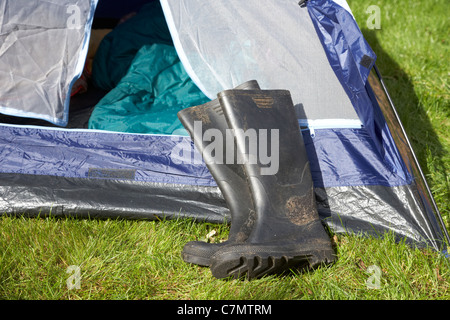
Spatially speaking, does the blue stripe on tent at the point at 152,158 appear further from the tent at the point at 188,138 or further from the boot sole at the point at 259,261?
the boot sole at the point at 259,261

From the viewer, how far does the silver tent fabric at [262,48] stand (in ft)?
6.04

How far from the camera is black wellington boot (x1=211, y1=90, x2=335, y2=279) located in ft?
4.48

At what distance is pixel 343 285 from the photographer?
1.45 metres

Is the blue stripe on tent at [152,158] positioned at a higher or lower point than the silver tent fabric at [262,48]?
lower

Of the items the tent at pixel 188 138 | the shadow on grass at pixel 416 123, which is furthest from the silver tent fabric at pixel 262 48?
the shadow on grass at pixel 416 123

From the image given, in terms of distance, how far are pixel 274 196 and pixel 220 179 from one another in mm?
221

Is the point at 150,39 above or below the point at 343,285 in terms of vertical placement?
above

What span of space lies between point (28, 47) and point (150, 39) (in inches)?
34.8

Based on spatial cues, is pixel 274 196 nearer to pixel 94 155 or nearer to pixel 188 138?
pixel 188 138

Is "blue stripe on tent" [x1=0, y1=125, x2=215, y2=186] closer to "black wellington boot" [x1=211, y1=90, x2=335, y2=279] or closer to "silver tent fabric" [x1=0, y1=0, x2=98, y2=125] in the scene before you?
"silver tent fabric" [x1=0, y1=0, x2=98, y2=125]

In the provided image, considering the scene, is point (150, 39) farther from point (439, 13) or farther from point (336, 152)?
point (439, 13)

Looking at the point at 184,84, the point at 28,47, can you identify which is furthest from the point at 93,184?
the point at 184,84

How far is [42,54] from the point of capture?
1.91 meters

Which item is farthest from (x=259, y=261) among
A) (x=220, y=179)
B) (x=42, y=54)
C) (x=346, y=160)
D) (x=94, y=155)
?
(x=42, y=54)
